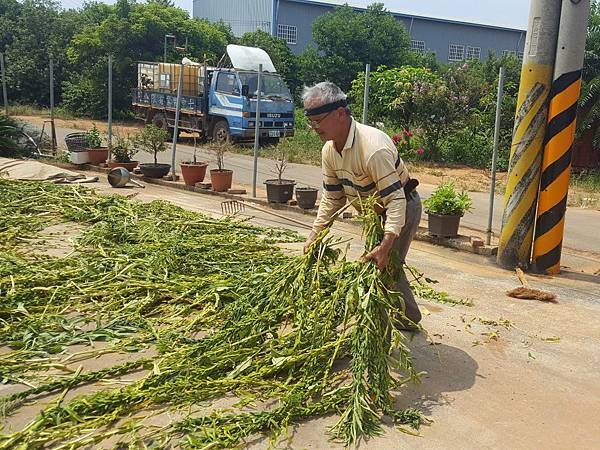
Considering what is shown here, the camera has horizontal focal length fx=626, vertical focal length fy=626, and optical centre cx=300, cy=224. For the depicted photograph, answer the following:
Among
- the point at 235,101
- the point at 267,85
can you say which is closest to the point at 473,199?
the point at 235,101

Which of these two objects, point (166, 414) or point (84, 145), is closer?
point (166, 414)

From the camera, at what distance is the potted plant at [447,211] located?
27.5ft

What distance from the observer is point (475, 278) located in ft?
22.3

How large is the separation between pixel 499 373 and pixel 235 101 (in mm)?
16247

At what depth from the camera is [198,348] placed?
4168 millimetres

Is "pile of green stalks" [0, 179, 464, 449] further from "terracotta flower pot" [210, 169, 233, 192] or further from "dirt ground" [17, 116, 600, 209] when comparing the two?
"dirt ground" [17, 116, 600, 209]

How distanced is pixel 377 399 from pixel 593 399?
1474 millimetres

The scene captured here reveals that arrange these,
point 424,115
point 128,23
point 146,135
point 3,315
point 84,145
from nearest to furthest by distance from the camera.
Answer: point 3,315 → point 146,135 → point 84,145 → point 424,115 → point 128,23

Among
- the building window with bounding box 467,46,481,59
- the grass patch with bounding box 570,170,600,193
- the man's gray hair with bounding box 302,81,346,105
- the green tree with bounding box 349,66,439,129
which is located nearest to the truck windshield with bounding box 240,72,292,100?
the green tree with bounding box 349,66,439,129

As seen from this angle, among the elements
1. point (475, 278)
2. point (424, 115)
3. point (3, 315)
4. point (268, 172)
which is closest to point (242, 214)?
point (475, 278)

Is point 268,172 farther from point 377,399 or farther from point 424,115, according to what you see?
point 377,399

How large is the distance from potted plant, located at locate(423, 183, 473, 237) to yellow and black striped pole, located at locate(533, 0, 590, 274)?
1.40 meters

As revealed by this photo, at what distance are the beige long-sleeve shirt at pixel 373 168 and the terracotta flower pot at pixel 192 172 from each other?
27.6ft

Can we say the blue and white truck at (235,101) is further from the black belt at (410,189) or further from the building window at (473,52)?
the building window at (473,52)
